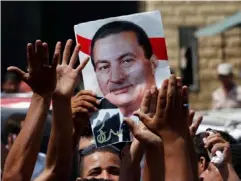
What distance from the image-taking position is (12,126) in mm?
6781

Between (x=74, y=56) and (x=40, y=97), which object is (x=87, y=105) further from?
(x=40, y=97)

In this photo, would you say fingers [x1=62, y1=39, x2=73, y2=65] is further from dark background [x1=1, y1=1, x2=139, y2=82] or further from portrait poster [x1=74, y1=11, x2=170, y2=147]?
dark background [x1=1, y1=1, x2=139, y2=82]

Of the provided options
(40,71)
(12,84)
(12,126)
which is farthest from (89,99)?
(12,84)

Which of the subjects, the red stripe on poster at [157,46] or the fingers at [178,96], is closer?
the fingers at [178,96]

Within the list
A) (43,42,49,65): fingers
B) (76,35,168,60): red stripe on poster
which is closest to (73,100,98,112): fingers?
(76,35,168,60): red stripe on poster

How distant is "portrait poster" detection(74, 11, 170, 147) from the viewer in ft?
15.9

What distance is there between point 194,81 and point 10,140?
447 inches

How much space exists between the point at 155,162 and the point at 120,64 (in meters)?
1.02

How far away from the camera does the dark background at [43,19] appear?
56.0ft

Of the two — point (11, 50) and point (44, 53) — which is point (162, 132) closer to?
point (44, 53)

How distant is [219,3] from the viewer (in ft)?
58.1

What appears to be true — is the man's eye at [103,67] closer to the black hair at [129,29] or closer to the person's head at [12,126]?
the black hair at [129,29]

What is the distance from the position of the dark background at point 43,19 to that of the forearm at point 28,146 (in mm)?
12295

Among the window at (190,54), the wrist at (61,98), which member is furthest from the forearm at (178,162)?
the window at (190,54)
